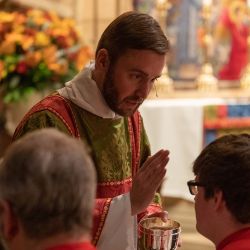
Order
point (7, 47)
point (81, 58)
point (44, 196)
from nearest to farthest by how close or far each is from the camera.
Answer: point (44, 196) → point (7, 47) → point (81, 58)

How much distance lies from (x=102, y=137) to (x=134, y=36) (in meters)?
0.45

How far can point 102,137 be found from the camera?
2539mm

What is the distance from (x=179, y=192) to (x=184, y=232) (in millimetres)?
757

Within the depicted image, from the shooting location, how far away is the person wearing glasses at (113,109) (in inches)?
91.3

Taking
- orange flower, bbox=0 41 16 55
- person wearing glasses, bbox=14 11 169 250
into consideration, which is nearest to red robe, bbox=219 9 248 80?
orange flower, bbox=0 41 16 55

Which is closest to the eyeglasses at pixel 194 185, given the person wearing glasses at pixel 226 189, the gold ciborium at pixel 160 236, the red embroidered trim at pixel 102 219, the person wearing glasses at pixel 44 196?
the person wearing glasses at pixel 226 189

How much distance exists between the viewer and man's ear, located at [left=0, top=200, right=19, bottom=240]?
51.8 inches

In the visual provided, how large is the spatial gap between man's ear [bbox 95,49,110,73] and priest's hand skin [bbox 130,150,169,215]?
1.59 ft

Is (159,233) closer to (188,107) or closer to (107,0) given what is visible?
(188,107)

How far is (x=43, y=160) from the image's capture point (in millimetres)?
1309

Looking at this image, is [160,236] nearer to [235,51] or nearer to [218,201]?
[218,201]

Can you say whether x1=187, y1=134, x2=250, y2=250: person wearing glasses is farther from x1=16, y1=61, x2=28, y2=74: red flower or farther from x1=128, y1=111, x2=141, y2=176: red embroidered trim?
x1=16, y1=61, x2=28, y2=74: red flower

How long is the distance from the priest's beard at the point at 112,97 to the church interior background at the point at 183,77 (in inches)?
54.6

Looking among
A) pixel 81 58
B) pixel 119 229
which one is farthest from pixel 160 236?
pixel 81 58
